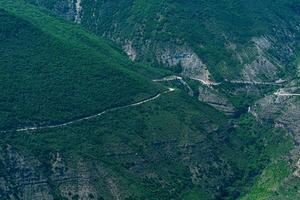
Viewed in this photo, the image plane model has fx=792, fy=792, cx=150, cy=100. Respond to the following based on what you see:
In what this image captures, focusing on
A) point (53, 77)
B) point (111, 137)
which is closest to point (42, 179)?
point (111, 137)

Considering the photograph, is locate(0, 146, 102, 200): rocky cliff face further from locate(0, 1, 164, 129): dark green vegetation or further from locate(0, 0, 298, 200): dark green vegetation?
locate(0, 1, 164, 129): dark green vegetation

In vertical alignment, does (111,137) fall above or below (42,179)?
above

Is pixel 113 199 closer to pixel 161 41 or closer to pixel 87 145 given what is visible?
pixel 87 145

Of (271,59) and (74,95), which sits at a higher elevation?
(271,59)

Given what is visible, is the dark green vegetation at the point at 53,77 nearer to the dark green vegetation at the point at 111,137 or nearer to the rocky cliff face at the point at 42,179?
the dark green vegetation at the point at 111,137

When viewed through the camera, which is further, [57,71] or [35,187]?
[57,71]

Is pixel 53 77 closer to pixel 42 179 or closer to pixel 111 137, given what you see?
pixel 111 137

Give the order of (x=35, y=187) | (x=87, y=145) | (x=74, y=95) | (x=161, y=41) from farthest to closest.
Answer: (x=161, y=41), (x=74, y=95), (x=87, y=145), (x=35, y=187)

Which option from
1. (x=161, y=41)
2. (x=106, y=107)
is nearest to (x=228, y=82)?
(x=161, y=41)
